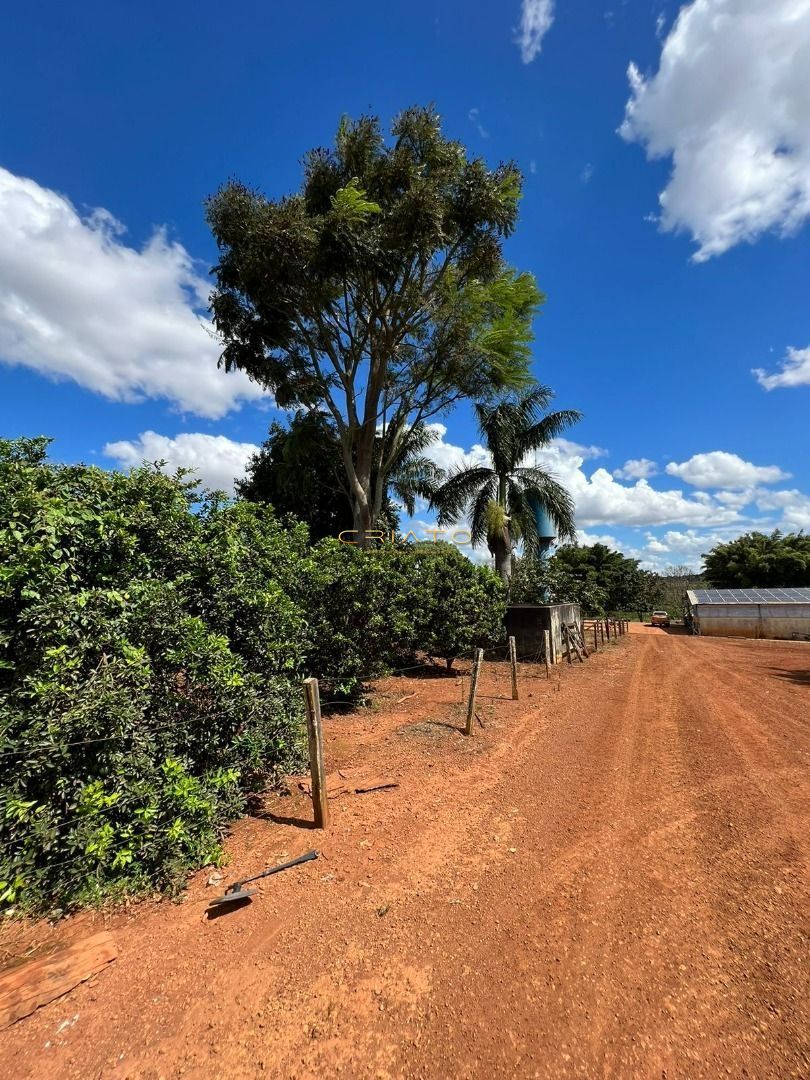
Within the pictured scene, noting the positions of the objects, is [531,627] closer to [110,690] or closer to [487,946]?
[487,946]

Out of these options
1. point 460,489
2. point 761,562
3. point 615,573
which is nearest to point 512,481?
point 460,489

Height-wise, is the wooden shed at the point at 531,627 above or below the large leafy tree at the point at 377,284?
below

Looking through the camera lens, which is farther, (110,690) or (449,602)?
(449,602)

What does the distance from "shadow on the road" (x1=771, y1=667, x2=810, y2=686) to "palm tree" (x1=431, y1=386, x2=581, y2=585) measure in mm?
7573

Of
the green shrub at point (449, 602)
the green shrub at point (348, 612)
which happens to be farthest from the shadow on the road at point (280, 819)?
the green shrub at point (449, 602)

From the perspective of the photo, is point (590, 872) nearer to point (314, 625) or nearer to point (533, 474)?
point (314, 625)

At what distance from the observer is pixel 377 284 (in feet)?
45.4

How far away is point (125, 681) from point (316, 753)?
5.58ft

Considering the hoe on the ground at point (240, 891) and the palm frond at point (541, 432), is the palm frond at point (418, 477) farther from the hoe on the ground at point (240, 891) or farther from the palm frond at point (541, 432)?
the hoe on the ground at point (240, 891)

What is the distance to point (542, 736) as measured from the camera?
22.6 feet

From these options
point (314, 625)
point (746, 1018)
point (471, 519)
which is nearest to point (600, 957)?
point (746, 1018)

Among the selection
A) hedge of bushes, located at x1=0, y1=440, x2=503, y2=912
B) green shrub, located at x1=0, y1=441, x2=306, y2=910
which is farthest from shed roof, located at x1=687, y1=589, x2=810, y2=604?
green shrub, located at x1=0, y1=441, x2=306, y2=910

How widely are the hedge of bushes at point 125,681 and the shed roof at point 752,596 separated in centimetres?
3180

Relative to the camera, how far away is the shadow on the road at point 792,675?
37.7 feet
